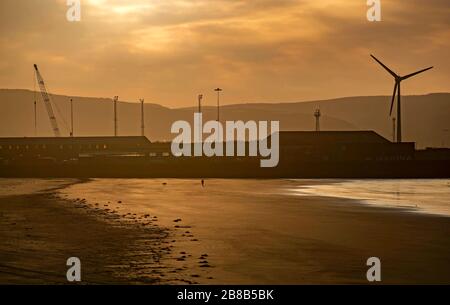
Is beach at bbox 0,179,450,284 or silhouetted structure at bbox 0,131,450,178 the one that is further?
silhouetted structure at bbox 0,131,450,178

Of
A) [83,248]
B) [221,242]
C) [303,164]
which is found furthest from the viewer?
[303,164]

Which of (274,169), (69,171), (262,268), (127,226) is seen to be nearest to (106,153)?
(69,171)

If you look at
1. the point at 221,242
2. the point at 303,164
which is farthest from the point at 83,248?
the point at 303,164

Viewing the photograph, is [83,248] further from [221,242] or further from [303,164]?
[303,164]

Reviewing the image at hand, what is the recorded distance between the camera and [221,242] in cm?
3600

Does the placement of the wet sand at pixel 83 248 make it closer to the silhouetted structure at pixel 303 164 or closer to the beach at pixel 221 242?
the beach at pixel 221 242

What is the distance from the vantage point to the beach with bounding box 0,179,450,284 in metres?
26.6

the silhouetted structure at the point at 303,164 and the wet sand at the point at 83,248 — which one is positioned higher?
the silhouetted structure at the point at 303,164

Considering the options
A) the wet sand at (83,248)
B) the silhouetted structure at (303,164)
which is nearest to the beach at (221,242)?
the wet sand at (83,248)

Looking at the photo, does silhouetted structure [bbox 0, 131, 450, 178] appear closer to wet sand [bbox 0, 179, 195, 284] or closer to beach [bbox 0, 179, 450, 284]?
beach [bbox 0, 179, 450, 284]

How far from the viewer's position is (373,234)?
3953cm

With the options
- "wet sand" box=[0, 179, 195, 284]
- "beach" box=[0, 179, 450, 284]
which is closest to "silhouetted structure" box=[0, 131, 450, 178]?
"beach" box=[0, 179, 450, 284]

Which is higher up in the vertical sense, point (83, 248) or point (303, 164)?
point (303, 164)

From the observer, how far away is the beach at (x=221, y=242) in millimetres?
26578
